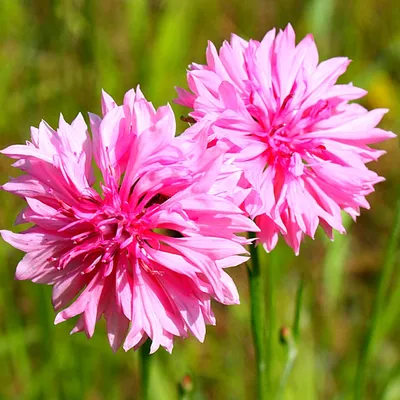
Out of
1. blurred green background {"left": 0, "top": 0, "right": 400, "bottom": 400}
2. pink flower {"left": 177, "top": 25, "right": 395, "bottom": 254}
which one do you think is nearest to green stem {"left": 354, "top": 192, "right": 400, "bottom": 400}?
pink flower {"left": 177, "top": 25, "right": 395, "bottom": 254}

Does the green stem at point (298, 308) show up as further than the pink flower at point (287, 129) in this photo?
Yes

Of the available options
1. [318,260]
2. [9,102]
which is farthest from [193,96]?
[318,260]

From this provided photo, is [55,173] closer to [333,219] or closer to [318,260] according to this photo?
[333,219]

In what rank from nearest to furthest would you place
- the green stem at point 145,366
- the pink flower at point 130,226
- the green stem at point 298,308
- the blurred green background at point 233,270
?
the pink flower at point 130,226, the green stem at point 145,366, the green stem at point 298,308, the blurred green background at point 233,270

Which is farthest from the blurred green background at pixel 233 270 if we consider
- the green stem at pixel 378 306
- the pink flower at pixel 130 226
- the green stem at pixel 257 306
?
the pink flower at pixel 130 226

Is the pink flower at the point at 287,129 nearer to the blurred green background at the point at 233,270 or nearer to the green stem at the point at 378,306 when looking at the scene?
the green stem at the point at 378,306

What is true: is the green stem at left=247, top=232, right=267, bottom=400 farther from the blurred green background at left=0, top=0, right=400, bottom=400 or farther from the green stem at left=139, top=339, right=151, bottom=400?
the blurred green background at left=0, top=0, right=400, bottom=400

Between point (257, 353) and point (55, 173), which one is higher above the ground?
point (55, 173)
